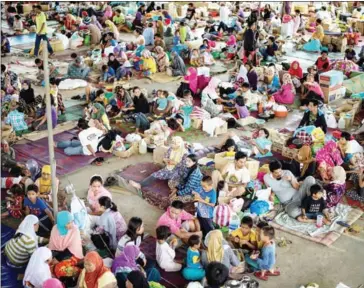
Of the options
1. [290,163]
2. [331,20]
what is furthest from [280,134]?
[331,20]

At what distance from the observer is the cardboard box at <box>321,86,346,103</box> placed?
11375 mm

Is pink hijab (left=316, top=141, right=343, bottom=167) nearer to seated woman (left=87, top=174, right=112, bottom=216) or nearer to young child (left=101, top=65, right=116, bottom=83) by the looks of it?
seated woman (left=87, top=174, right=112, bottom=216)

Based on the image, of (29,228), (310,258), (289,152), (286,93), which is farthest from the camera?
(286,93)

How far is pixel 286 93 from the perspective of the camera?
1127cm

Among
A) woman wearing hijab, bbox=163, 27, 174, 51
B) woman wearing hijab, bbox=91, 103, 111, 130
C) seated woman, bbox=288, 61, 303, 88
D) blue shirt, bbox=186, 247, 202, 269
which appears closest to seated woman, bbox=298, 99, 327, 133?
seated woman, bbox=288, 61, 303, 88

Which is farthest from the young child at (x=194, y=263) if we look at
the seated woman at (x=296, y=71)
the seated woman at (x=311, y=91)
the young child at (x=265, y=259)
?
the seated woman at (x=296, y=71)

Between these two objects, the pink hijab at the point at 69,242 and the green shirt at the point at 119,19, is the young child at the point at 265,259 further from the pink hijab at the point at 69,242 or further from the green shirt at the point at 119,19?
the green shirt at the point at 119,19

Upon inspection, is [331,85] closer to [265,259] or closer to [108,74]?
[108,74]

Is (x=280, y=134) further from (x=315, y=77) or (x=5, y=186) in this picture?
(x=5, y=186)

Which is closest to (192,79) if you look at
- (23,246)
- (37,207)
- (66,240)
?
(37,207)

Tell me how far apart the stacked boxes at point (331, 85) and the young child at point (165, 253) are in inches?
256

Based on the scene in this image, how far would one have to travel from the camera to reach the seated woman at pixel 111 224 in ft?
20.7

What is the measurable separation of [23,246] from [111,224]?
99 centimetres

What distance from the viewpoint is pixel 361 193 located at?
7.49m
